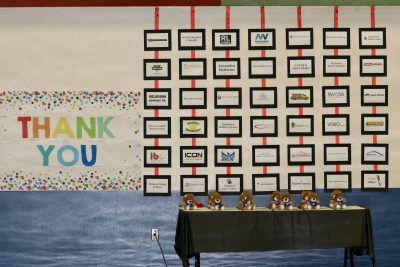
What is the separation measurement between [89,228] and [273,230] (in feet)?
5.80

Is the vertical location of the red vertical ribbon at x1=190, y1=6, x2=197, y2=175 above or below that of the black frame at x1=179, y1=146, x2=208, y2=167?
above

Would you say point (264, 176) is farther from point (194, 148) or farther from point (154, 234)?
point (154, 234)

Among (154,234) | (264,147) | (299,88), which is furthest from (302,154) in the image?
(154,234)

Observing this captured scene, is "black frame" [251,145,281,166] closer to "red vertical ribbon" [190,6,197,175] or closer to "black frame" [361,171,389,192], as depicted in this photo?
"red vertical ribbon" [190,6,197,175]

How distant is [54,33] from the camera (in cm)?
655

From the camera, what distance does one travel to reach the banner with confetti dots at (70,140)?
21.4ft

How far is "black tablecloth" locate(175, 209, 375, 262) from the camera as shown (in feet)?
19.3

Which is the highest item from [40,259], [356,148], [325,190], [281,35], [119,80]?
[281,35]

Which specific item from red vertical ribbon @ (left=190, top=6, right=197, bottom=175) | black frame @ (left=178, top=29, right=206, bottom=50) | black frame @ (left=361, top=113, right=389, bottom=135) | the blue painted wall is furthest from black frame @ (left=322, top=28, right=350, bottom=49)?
the blue painted wall

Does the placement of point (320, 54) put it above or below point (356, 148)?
above

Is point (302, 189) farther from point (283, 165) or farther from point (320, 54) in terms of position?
point (320, 54)

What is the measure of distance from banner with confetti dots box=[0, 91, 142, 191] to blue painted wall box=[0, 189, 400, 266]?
0.13 metres

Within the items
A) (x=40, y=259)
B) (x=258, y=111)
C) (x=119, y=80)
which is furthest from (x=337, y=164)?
(x=40, y=259)

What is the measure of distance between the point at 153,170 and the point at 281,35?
1.78 metres
